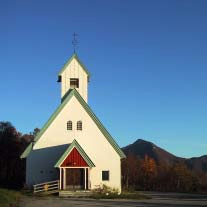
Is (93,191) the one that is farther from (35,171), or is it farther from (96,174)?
(35,171)

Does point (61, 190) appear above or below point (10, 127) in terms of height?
below

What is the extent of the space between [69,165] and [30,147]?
15.9 ft

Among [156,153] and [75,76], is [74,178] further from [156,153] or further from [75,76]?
[156,153]

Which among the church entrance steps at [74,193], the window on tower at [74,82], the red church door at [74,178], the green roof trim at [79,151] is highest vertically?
the window on tower at [74,82]

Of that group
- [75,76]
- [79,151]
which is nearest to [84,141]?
[79,151]

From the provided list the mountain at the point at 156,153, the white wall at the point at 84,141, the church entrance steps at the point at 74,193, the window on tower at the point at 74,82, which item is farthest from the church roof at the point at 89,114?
the mountain at the point at 156,153

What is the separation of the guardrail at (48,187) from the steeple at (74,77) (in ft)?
30.0

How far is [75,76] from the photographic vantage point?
148 feet

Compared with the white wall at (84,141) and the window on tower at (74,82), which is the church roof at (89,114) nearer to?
the white wall at (84,141)

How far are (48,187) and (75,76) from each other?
11661 millimetres

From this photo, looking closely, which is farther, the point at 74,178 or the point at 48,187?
the point at 74,178

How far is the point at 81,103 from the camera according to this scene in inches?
1667

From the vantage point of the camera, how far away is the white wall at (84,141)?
41.4m

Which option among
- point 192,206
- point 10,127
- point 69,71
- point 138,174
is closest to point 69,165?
point 69,71
